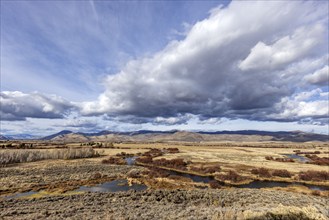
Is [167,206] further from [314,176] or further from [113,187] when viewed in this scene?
[314,176]

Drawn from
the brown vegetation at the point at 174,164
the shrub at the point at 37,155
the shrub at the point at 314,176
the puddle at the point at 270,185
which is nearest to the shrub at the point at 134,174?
the brown vegetation at the point at 174,164

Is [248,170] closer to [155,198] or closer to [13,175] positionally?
[155,198]

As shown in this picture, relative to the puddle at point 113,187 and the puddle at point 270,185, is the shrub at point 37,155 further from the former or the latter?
the puddle at point 270,185

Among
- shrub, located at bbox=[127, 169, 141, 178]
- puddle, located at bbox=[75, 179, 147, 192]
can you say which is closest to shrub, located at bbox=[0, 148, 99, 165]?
shrub, located at bbox=[127, 169, 141, 178]

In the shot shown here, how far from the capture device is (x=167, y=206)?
25.1 metres

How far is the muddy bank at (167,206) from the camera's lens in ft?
67.3

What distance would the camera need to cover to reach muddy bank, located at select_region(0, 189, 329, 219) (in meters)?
20.5

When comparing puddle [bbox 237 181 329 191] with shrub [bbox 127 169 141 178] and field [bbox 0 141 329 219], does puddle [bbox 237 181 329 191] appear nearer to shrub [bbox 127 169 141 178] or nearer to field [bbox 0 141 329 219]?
field [bbox 0 141 329 219]

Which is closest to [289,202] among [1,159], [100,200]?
[100,200]

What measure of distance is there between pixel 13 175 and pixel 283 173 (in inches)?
2217

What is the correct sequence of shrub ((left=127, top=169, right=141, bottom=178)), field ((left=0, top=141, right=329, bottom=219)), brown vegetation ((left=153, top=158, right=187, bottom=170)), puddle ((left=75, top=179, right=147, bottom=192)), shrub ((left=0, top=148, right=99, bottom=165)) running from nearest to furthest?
field ((left=0, top=141, right=329, bottom=219))
puddle ((left=75, top=179, right=147, bottom=192))
shrub ((left=127, top=169, right=141, bottom=178))
shrub ((left=0, top=148, right=99, bottom=165))
brown vegetation ((left=153, top=158, right=187, bottom=170))

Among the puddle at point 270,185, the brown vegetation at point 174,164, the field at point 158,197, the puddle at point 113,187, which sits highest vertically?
the brown vegetation at point 174,164

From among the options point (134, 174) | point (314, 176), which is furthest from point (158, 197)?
point (314, 176)

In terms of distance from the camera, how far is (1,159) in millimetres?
60031
